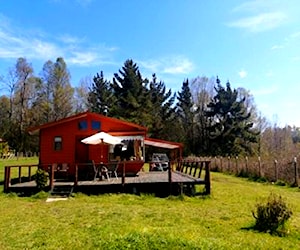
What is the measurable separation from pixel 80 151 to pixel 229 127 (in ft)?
91.0

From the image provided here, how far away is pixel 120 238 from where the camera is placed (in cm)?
642

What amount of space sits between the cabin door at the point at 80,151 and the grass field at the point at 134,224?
528 centimetres

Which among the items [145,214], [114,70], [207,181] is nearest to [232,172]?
[207,181]

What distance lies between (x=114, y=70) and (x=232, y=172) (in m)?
25.5

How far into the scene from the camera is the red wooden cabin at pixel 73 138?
17.3 m

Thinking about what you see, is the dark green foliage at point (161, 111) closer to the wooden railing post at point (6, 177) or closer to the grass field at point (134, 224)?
the wooden railing post at point (6, 177)

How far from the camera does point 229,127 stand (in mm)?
41969

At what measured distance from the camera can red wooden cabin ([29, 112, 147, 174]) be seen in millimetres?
17344

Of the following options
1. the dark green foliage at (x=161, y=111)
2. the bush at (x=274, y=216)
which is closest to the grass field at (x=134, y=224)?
the bush at (x=274, y=216)

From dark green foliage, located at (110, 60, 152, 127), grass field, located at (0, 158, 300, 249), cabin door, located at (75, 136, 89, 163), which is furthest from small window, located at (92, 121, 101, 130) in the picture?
dark green foliage, located at (110, 60, 152, 127)

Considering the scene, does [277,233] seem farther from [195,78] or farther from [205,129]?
[195,78]

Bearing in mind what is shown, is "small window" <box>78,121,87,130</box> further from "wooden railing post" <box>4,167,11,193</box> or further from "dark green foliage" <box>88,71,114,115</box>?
"dark green foliage" <box>88,71,114,115</box>

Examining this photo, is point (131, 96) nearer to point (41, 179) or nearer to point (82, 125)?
point (82, 125)

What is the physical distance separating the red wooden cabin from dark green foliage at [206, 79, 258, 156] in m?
26.1
